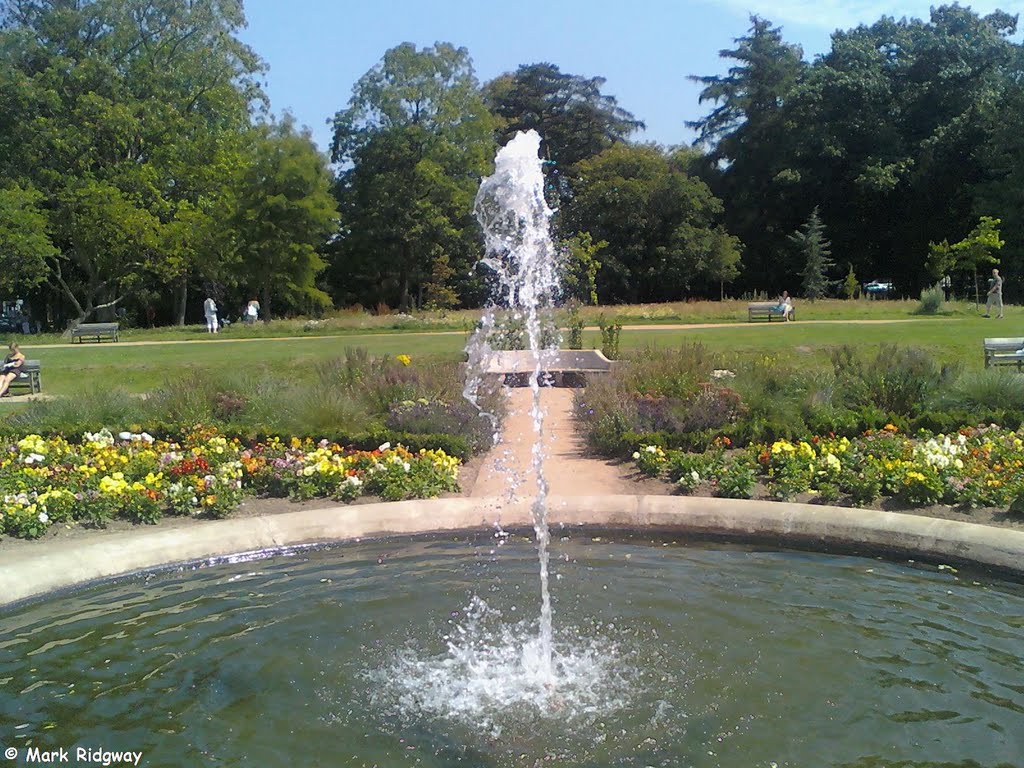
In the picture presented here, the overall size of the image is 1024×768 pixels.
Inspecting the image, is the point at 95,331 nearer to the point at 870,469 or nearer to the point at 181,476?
the point at 181,476

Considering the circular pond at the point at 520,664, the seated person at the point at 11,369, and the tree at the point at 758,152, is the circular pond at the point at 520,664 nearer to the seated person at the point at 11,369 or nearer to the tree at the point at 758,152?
the seated person at the point at 11,369

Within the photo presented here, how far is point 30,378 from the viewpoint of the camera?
16.3 meters

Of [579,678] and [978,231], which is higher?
[978,231]

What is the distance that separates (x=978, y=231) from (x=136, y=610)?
124 feet

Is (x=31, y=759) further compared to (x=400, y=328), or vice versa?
(x=400, y=328)

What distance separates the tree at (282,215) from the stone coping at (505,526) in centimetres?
3026

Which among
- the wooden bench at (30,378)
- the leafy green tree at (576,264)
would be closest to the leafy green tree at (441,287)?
the leafy green tree at (576,264)

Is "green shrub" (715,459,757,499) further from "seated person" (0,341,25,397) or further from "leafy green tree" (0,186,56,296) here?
"leafy green tree" (0,186,56,296)

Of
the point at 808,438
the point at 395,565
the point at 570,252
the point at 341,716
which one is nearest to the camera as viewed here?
the point at 341,716

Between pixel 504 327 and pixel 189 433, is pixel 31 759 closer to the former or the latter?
pixel 189 433

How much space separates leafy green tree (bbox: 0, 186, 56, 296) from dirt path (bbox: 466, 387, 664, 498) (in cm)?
2689

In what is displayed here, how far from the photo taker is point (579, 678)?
17.0ft

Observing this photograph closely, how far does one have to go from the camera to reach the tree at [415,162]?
4378cm

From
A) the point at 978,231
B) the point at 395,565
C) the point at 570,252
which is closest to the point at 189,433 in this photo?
the point at 395,565
